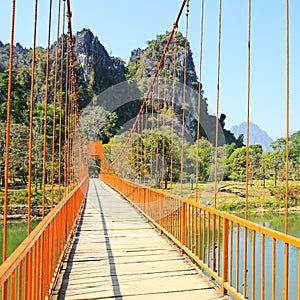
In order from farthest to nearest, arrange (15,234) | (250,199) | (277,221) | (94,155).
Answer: (94,155)
(250,199)
(277,221)
(15,234)

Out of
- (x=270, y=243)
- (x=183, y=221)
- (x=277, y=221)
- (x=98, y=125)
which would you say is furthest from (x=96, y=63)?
(x=183, y=221)

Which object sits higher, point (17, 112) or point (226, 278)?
point (17, 112)

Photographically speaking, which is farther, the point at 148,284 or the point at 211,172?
the point at 211,172

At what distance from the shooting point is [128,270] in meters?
3.26

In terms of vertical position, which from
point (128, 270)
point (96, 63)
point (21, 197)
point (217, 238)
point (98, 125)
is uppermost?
point (96, 63)

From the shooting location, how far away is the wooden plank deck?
263 cm

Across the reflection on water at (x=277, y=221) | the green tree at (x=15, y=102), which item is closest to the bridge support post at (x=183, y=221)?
the reflection on water at (x=277, y=221)

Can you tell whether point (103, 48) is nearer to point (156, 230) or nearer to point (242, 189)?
point (242, 189)

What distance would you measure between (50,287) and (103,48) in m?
78.1

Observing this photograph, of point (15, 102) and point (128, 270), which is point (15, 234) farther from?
point (128, 270)

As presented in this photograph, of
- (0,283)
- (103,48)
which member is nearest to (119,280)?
(0,283)

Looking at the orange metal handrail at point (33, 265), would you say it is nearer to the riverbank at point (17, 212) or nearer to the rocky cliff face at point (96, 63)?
the riverbank at point (17, 212)

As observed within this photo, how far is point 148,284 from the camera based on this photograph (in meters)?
2.84

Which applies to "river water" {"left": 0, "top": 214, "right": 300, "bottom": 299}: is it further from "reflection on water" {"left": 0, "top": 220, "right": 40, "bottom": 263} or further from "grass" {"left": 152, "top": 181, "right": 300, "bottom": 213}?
"grass" {"left": 152, "top": 181, "right": 300, "bottom": 213}
